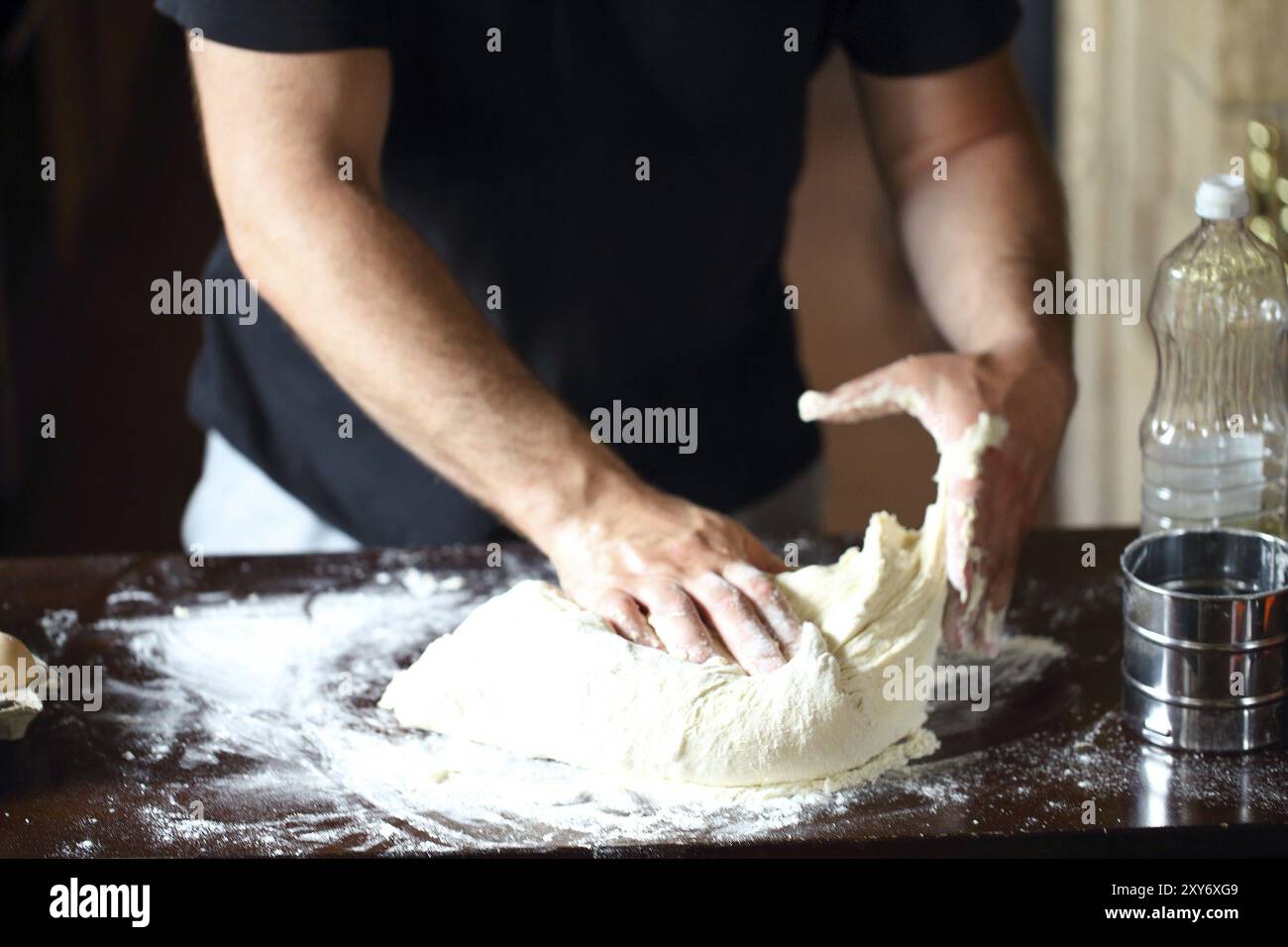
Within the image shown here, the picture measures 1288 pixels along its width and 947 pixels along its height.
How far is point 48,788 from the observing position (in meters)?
1.26

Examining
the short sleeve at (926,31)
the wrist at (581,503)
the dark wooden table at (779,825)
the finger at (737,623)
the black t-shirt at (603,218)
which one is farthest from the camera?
the short sleeve at (926,31)

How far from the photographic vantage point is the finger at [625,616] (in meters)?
1.32

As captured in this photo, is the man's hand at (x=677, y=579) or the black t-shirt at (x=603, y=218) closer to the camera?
the man's hand at (x=677, y=579)

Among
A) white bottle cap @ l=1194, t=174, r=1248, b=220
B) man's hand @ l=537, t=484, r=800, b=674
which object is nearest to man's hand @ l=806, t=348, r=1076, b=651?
man's hand @ l=537, t=484, r=800, b=674

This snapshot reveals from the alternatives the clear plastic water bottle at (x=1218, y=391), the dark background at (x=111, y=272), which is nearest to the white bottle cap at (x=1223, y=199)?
the clear plastic water bottle at (x=1218, y=391)

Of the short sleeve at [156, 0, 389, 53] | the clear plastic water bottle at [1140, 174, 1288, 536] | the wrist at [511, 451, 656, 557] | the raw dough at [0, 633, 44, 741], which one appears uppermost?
the short sleeve at [156, 0, 389, 53]

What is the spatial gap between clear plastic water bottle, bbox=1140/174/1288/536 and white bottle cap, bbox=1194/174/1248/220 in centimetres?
13

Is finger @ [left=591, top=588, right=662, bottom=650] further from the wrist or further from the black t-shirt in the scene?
the black t-shirt

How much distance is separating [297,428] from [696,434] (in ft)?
1.60

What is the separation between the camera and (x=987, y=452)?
147 cm

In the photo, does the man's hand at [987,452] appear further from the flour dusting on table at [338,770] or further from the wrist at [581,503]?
the wrist at [581,503]

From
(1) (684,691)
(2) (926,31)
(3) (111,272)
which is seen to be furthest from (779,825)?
(3) (111,272)

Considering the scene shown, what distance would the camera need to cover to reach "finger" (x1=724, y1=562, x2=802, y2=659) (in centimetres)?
131

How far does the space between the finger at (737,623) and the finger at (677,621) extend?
12 millimetres
